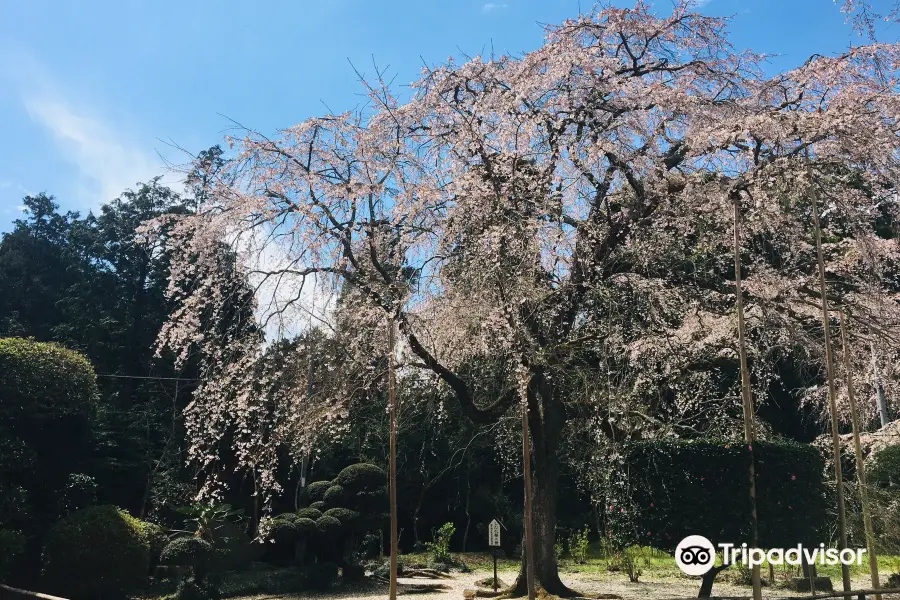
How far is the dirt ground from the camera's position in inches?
328

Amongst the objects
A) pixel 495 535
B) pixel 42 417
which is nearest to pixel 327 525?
pixel 495 535

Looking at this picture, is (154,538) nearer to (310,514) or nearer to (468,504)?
(310,514)

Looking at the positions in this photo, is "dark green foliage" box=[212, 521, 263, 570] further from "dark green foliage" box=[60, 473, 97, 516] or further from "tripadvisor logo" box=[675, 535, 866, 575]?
"tripadvisor logo" box=[675, 535, 866, 575]

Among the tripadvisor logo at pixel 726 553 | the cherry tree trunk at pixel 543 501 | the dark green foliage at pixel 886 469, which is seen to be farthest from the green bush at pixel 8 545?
the dark green foliage at pixel 886 469

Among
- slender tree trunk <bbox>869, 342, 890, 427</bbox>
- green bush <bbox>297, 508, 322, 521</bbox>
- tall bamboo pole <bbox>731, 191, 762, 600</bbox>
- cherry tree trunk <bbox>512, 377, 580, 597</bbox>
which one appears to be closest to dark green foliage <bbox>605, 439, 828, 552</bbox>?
tall bamboo pole <bbox>731, 191, 762, 600</bbox>

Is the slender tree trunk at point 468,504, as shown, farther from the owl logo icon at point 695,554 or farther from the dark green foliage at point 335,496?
the owl logo icon at point 695,554

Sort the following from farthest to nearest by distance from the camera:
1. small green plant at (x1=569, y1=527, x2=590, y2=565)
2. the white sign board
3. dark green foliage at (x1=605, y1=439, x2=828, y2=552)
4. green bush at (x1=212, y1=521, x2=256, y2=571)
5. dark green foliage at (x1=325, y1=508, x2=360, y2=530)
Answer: small green plant at (x1=569, y1=527, x2=590, y2=565)
green bush at (x1=212, y1=521, x2=256, y2=571)
dark green foliage at (x1=325, y1=508, x2=360, y2=530)
the white sign board
dark green foliage at (x1=605, y1=439, x2=828, y2=552)

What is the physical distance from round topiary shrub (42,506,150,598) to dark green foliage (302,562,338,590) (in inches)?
105

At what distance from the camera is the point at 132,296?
59.6ft

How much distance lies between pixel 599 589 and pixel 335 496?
4228mm

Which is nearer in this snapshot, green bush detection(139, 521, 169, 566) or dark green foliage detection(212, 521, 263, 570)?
green bush detection(139, 521, 169, 566)

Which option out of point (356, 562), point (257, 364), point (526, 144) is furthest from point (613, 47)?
point (356, 562)

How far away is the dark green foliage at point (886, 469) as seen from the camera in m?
8.44

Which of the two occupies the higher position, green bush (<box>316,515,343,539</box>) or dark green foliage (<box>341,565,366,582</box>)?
green bush (<box>316,515,343,539</box>)
